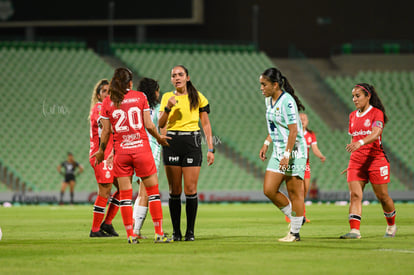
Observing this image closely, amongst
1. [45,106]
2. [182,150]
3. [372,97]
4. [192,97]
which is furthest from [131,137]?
[45,106]

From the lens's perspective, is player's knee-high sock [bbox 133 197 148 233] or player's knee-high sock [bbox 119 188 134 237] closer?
player's knee-high sock [bbox 119 188 134 237]

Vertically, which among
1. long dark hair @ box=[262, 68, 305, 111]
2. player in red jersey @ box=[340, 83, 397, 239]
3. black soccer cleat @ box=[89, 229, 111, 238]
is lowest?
black soccer cleat @ box=[89, 229, 111, 238]

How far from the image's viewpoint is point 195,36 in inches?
1446

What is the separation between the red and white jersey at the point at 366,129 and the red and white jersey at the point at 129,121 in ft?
10.7

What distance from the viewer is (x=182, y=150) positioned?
31.1 feet

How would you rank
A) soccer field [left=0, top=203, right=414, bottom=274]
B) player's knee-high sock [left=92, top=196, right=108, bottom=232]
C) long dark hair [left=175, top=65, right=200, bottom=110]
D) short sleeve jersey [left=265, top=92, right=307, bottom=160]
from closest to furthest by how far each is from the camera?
soccer field [left=0, top=203, right=414, bottom=274], short sleeve jersey [left=265, top=92, right=307, bottom=160], long dark hair [left=175, top=65, right=200, bottom=110], player's knee-high sock [left=92, top=196, right=108, bottom=232]

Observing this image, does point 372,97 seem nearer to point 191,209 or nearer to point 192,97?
point 192,97

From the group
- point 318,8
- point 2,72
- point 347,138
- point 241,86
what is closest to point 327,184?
point 347,138

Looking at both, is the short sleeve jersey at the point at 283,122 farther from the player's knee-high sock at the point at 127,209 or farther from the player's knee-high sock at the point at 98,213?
the player's knee-high sock at the point at 98,213

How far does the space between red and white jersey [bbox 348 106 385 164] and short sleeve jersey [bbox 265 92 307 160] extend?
1.22 meters

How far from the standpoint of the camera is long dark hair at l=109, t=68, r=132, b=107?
8.91 m

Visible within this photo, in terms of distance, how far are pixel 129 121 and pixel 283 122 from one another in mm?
2044

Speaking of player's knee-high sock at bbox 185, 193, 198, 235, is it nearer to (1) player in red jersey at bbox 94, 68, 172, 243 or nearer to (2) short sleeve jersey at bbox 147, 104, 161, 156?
(1) player in red jersey at bbox 94, 68, 172, 243

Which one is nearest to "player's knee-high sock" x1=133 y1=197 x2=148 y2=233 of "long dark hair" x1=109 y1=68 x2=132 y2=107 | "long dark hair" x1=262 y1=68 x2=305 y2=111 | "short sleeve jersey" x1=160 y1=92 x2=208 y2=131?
"short sleeve jersey" x1=160 y1=92 x2=208 y2=131
